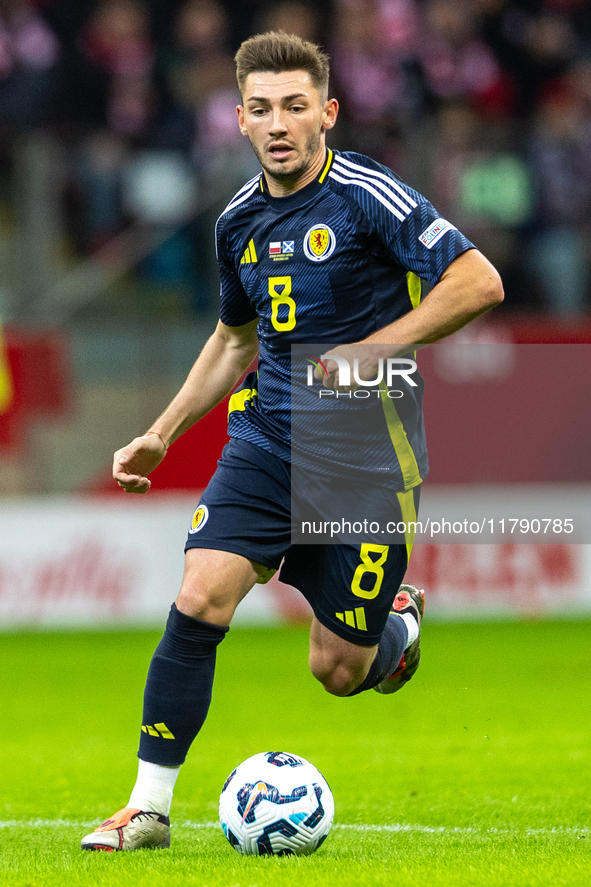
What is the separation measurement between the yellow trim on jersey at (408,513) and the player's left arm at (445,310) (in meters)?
0.70

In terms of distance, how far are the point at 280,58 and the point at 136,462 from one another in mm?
1398

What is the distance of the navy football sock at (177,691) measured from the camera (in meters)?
4.16

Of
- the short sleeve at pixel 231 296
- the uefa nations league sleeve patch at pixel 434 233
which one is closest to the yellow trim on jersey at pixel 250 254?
the short sleeve at pixel 231 296

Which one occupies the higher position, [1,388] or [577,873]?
[1,388]

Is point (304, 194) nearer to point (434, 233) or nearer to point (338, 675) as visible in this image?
point (434, 233)

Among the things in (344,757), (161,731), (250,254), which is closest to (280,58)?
(250,254)

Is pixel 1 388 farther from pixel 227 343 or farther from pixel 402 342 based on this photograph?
pixel 402 342

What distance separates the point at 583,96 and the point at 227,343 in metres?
8.36

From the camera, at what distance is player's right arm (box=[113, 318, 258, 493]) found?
4398 mm

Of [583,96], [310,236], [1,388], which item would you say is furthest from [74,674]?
[583,96]

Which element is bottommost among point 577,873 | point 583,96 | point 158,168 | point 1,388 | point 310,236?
point 577,873

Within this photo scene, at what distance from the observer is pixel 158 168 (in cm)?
1101

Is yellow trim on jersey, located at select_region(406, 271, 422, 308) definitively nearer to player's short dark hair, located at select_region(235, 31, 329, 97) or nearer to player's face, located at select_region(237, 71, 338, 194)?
player's face, located at select_region(237, 71, 338, 194)

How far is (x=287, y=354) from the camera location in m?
4.45
